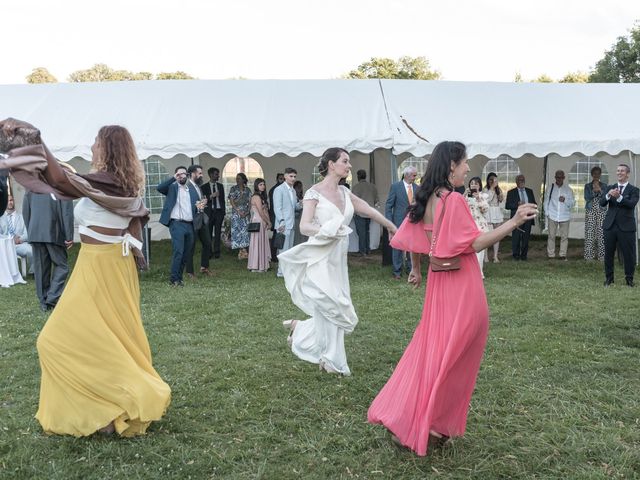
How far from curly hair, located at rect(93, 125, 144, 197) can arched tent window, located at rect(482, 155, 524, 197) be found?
15.7m

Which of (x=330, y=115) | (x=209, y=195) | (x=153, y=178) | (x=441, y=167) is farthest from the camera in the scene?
(x=153, y=178)

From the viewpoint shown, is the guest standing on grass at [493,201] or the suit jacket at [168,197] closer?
the suit jacket at [168,197]

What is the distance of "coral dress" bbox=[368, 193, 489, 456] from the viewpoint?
12.1ft

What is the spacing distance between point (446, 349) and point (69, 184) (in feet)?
7.89

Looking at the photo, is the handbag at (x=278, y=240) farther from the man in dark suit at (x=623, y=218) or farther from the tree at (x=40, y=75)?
the tree at (x=40, y=75)

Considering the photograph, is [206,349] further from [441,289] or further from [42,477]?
[441,289]

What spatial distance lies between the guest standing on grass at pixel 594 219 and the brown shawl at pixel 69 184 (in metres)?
11.6

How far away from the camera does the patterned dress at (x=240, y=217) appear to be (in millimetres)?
13797

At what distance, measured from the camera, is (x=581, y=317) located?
26.1 ft

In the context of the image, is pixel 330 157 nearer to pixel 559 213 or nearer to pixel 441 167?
pixel 441 167

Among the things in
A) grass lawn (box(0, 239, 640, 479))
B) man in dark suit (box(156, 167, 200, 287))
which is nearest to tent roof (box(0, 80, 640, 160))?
man in dark suit (box(156, 167, 200, 287))

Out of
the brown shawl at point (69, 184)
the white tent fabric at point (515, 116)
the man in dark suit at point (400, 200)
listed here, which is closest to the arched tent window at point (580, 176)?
the white tent fabric at point (515, 116)

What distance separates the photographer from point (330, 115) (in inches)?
505

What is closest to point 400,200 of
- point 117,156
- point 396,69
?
point 117,156
